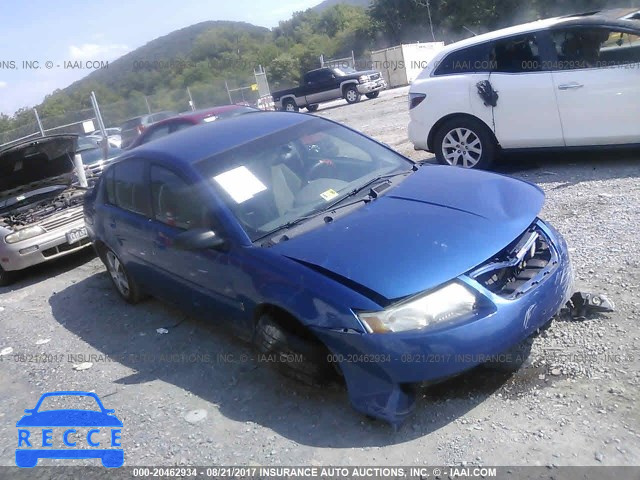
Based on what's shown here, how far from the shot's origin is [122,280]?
5777 millimetres

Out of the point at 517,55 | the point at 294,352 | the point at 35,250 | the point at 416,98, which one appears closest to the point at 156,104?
the point at 35,250

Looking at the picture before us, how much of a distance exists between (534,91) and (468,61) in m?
0.97

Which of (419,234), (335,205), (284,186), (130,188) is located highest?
(130,188)

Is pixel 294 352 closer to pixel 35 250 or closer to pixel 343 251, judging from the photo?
pixel 343 251

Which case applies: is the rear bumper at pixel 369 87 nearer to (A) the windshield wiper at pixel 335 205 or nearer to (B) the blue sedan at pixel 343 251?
(B) the blue sedan at pixel 343 251

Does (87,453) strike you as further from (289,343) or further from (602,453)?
(602,453)

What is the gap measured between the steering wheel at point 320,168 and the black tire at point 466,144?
3.19m

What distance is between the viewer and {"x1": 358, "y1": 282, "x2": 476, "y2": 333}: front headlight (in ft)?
9.68

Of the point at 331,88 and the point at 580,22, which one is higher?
the point at 580,22

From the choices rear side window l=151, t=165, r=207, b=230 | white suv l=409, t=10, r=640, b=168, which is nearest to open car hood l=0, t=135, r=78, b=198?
rear side window l=151, t=165, r=207, b=230

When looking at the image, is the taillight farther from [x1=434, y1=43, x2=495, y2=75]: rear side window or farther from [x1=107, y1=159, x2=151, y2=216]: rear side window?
[x1=107, y1=159, x2=151, y2=216]: rear side window

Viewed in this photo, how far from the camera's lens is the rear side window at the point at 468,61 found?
22.8ft

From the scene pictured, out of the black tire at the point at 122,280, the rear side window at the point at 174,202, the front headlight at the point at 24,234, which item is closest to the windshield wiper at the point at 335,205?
the rear side window at the point at 174,202

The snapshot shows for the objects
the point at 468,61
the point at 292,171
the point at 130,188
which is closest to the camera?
the point at 292,171
